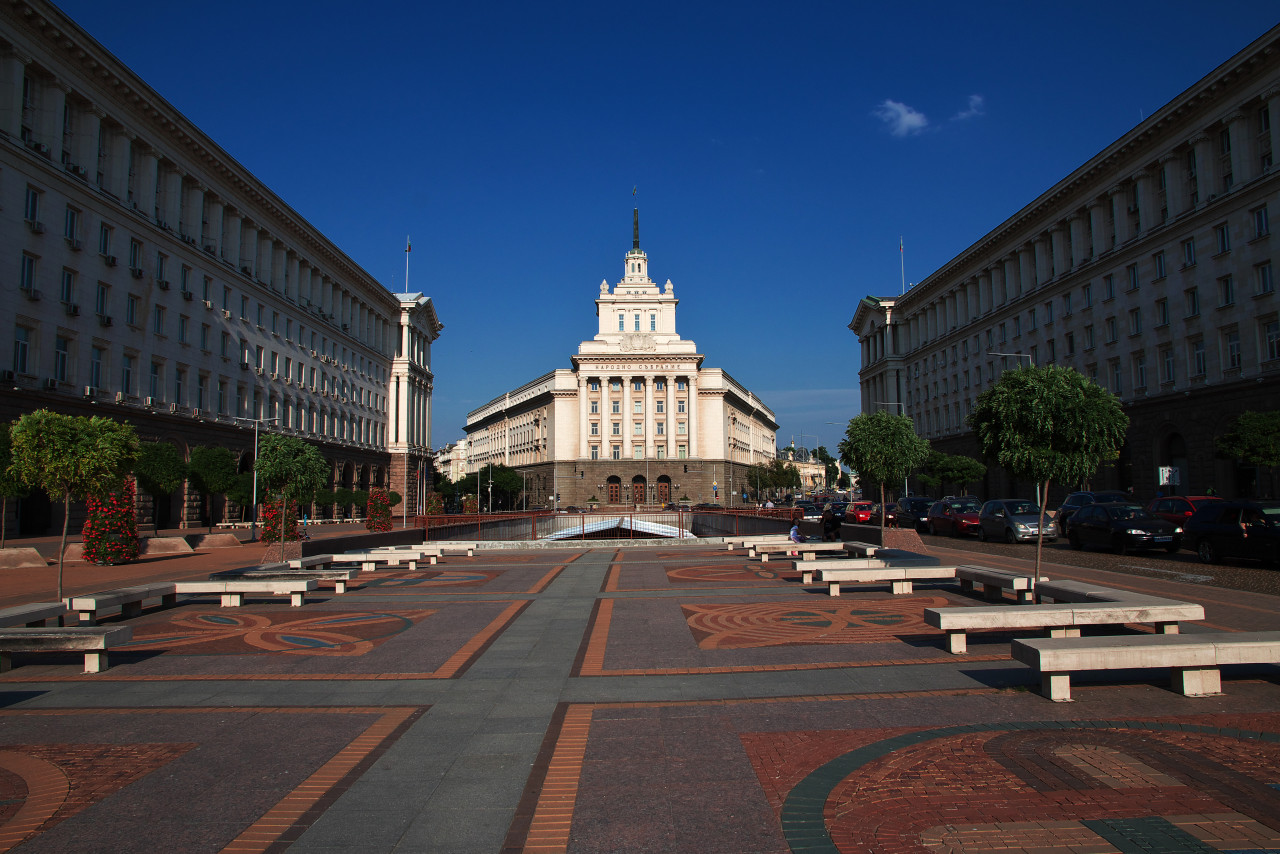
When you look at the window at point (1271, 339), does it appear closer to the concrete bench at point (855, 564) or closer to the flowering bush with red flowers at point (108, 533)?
the concrete bench at point (855, 564)

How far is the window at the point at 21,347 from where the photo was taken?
3306 centimetres

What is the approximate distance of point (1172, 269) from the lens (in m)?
43.8

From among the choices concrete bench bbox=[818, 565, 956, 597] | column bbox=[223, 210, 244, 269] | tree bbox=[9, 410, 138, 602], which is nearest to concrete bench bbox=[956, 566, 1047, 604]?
concrete bench bbox=[818, 565, 956, 597]

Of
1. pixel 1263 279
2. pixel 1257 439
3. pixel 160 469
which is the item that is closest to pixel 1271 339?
pixel 1263 279

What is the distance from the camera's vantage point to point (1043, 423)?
14.0 metres

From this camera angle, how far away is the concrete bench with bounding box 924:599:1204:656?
8.42m

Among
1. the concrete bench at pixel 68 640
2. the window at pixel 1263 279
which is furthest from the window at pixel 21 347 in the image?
the window at pixel 1263 279

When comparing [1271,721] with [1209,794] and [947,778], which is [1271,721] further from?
[947,778]

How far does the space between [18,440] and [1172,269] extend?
5011cm

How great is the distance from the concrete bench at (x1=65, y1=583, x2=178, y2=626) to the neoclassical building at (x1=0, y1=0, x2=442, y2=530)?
24.8 metres

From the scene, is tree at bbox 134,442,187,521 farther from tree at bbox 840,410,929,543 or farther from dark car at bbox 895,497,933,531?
dark car at bbox 895,497,933,531

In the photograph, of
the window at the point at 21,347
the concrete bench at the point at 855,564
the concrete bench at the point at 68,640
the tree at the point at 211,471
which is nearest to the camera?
the concrete bench at the point at 68,640

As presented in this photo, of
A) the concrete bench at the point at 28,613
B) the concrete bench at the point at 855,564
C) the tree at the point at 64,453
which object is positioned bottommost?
the concrete bench at the point at 28,613

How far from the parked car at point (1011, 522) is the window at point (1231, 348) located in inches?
684
